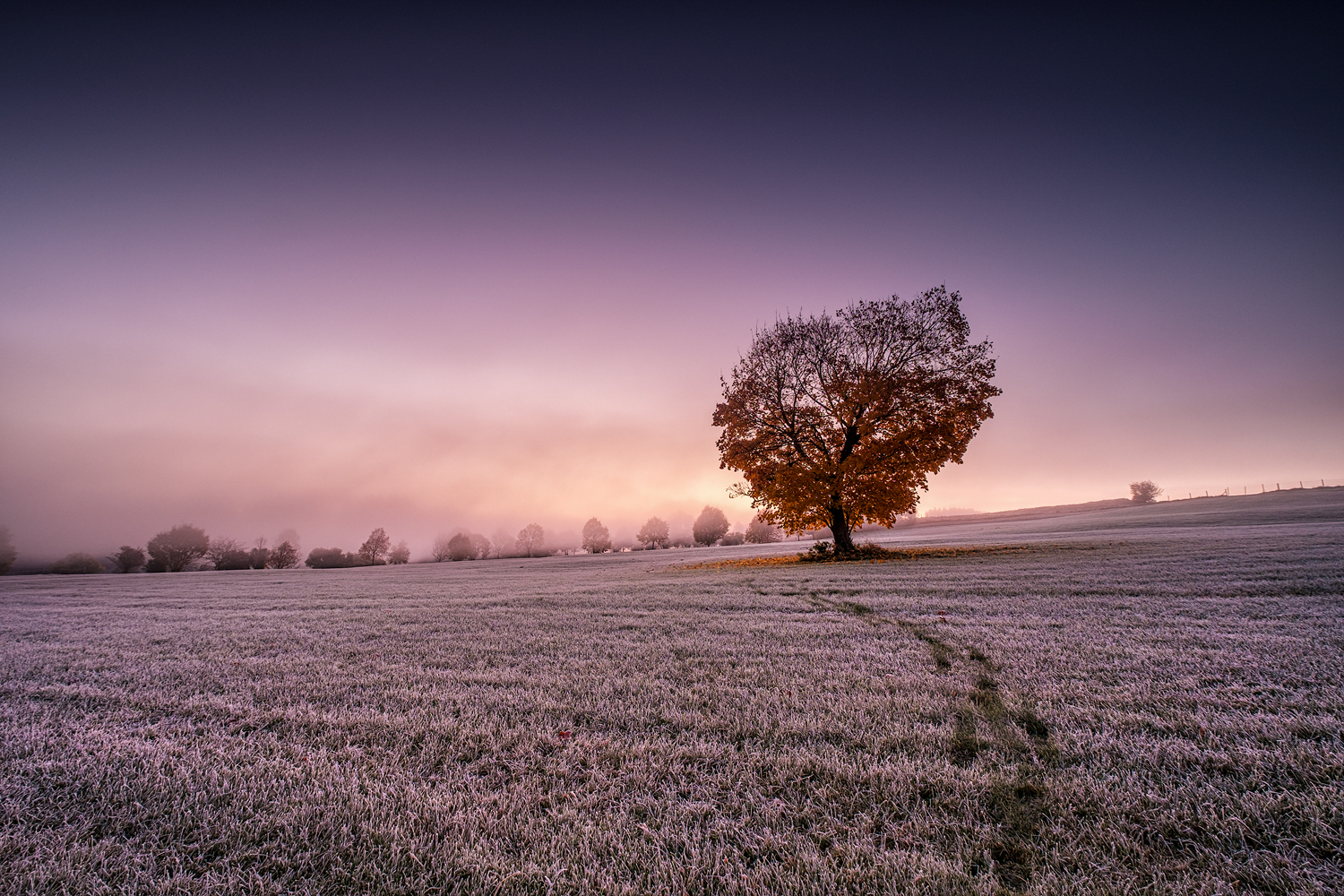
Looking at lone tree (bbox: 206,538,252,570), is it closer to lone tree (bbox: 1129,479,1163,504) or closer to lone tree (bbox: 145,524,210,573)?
lone tree (bbox: 145,524,210,573)

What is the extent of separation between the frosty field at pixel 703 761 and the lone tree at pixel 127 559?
6088cm

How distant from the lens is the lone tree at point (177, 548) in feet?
155

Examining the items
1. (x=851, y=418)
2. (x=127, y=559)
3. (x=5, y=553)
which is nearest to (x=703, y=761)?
(x=851, y=418)

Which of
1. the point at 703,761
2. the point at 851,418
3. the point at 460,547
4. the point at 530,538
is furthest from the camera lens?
the point at 530,538

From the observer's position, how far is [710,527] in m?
68.8

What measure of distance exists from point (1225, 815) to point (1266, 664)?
3519 mm

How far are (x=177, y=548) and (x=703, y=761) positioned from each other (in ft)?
221

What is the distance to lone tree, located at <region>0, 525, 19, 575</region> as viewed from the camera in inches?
1823

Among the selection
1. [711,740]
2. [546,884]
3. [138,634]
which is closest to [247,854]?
[546,884]

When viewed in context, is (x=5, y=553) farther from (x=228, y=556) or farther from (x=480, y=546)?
(x=480, y=546)

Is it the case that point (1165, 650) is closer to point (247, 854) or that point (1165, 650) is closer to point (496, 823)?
point (496, 823)

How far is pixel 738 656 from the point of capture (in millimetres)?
5426

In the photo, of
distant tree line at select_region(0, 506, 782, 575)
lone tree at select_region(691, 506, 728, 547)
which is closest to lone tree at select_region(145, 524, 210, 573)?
distant tree line at select_region(0, 506, 782, 575)

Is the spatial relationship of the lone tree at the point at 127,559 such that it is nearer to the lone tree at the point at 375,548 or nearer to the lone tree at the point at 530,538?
the lone tree at the point at 375,548
